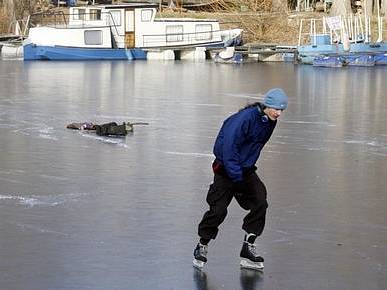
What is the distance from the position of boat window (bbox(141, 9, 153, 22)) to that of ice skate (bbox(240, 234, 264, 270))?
49.5 meters

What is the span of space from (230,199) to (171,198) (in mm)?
3366

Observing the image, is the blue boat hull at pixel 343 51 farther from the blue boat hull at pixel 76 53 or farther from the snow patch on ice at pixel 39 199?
the snow patch on ice at pixel 39 199

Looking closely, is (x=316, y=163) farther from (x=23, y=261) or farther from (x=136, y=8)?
(x=136, y=8)

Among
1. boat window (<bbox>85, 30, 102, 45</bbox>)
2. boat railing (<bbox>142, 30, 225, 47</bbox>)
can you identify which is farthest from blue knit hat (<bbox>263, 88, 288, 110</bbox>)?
boat railing (<bbox>142, 30, 225, 47</bbox>)

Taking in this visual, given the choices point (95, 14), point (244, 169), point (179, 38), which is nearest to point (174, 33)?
point (179, 38)

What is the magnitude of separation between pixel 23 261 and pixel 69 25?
4918cm

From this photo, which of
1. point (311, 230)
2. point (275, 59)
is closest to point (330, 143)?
point (311, 230)

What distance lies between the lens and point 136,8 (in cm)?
5700

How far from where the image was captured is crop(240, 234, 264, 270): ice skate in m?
8.27

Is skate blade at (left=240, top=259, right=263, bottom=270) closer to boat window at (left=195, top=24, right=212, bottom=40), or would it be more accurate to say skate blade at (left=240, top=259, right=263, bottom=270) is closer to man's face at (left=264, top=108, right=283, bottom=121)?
man's face at (left=264, top=108, right=283, bottom=121)

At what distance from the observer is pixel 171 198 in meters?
11.5

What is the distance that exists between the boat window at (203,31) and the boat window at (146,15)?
2785 mm

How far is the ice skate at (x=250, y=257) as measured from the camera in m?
8.27

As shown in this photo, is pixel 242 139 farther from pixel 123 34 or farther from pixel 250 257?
pixel 123 34
